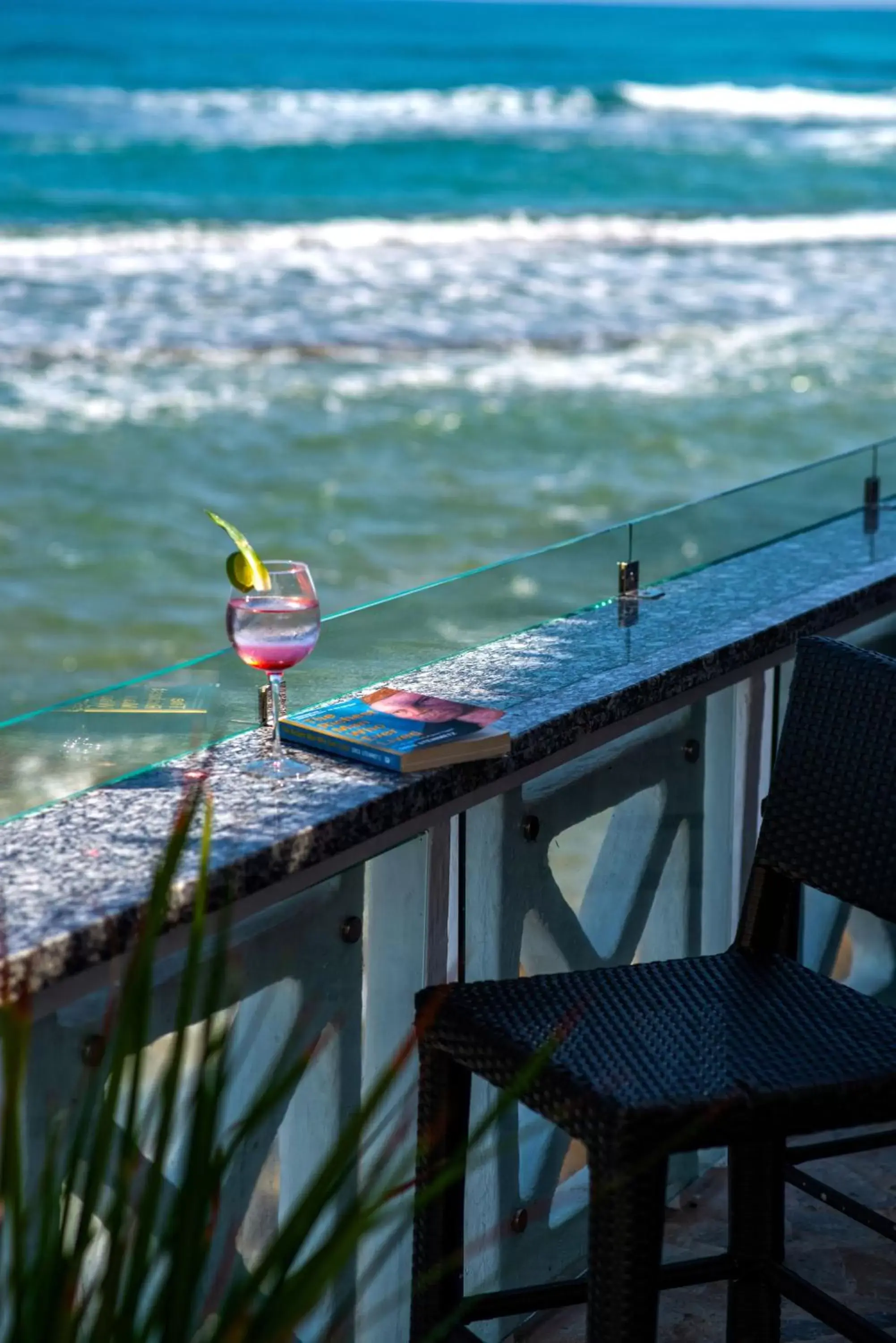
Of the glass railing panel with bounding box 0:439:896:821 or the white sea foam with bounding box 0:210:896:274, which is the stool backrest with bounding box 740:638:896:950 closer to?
the glass railing panel with bounding box 0:439:896:821

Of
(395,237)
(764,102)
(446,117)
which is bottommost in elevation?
(395,237)

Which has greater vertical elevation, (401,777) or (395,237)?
(395,237)

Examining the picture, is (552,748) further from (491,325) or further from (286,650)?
(491,325)

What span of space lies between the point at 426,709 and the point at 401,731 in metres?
0.08

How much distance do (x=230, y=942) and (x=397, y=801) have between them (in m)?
→ 0.19

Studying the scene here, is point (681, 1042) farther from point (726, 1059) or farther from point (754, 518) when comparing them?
point (754, 518)

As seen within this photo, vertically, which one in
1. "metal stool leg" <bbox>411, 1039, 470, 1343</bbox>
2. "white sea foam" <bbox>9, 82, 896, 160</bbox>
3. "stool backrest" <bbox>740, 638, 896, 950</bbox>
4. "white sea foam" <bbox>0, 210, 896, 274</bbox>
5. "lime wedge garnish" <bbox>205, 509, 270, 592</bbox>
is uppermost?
"white sea foam" <bbox>9, 82, 896, 160</bbox>

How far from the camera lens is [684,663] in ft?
6.55

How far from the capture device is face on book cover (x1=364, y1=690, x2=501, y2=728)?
68.5 inches

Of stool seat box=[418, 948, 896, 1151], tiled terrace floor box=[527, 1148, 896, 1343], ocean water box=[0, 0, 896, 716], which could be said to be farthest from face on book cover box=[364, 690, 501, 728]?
ocean water box=[0, 0, 896, 716]

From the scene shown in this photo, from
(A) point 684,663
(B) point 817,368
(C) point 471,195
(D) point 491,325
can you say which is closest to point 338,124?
(C) point 471,195

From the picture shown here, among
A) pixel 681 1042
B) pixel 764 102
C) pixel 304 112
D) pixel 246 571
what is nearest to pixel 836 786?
Result: pixel 681 1042

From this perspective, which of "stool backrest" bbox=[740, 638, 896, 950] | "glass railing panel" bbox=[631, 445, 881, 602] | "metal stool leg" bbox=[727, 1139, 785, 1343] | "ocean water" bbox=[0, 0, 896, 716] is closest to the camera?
"stool backrest" bbox=[740, 638, 896, 950]

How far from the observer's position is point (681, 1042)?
5.01ft
